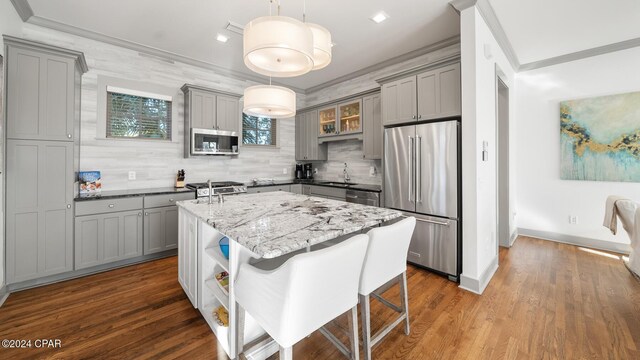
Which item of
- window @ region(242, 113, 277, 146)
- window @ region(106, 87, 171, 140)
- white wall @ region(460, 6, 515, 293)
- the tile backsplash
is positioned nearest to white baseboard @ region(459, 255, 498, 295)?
white wall @ region(460, 6, 515, 293)

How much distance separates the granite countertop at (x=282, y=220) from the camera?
124 centimetres

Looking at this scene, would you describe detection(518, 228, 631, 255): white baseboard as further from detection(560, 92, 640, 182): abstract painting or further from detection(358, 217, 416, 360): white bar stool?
detection(358, 217, 416, 360): white bar stool

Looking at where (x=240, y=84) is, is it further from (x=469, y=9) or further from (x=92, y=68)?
(x=469, y=9)

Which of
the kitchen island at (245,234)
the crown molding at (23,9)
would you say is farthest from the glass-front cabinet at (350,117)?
the crown molding at (23,9)

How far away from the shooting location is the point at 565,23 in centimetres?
287

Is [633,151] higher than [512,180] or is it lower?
higher

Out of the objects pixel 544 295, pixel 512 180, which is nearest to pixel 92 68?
pixel 544 295

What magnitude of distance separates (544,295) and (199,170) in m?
4.62

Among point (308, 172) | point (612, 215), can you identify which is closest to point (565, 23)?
point (612, 215)

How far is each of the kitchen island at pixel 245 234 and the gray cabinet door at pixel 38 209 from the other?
1.46 m

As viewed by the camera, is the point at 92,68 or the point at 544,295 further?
the point at 92,68

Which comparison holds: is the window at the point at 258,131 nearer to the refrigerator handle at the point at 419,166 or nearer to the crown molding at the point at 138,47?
the crown molding at the point at 138,47

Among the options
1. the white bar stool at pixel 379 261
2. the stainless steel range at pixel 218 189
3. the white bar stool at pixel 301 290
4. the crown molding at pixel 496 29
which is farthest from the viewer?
the stainless steel range at pixel 218 189

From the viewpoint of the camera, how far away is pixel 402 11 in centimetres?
270
